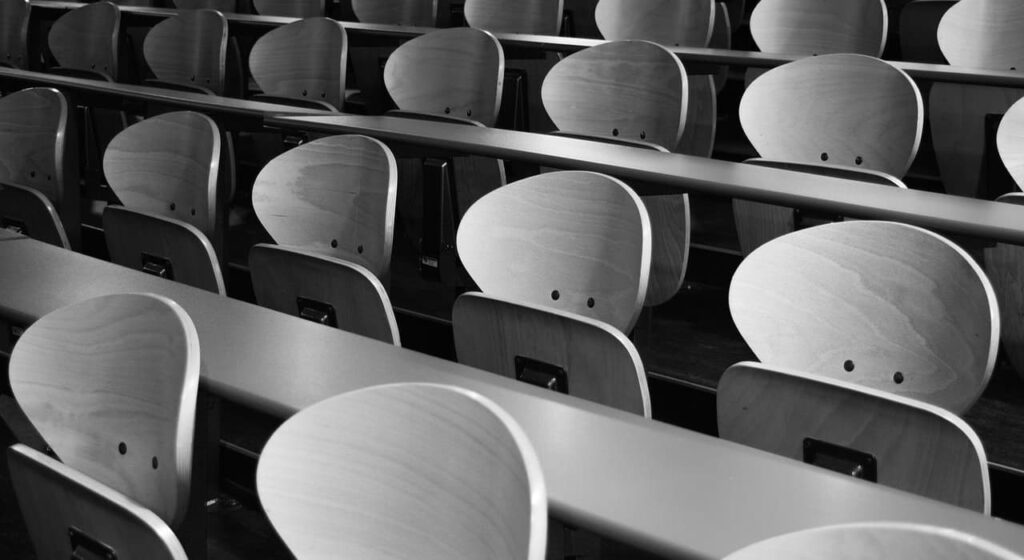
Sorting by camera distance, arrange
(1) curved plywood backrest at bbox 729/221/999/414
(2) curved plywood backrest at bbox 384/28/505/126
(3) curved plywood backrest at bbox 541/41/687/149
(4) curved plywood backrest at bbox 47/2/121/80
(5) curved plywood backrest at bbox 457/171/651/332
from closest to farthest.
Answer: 1. (1) curved plywood backrest at bbox 729/221/999/414
2. (5) curved plywood backrest at bbox 457/171/651/332
3. (3) curved plywood backrest at bbox 541/41/687/149
4. (2) curved plywood backrest at bbox 384/28/505/126
5. (4) curved plywood backrest at bbox 47/2/121/80

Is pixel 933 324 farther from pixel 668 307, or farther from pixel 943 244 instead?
pixel 668 307

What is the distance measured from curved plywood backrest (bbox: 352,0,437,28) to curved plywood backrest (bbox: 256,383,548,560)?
15.6ft

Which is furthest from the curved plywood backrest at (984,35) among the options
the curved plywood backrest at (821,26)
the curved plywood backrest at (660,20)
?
the curved plywood backrest at (660,20)

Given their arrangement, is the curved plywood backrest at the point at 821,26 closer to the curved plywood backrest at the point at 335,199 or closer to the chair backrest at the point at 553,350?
the curved plywood backrest at the point at 335,199

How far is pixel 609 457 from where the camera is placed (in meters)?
1.53

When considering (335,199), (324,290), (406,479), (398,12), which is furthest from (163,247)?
(398,12)

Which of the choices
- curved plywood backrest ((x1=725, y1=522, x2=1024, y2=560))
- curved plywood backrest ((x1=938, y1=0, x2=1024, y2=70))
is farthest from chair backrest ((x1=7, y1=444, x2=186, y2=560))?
curved plywood backrest ((x1=938, y1=0, x2=1024, y2=70))

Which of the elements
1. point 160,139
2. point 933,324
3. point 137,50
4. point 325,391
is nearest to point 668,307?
point 160,139

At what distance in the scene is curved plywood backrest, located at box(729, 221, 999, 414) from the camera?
2025 mm

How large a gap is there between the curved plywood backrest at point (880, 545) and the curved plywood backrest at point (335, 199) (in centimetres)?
191

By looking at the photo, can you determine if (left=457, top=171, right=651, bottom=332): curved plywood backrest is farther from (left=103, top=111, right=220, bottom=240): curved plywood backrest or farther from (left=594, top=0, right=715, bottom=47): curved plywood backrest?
(left=594, top=0, right=715, bottom=47): curved plywood backrest

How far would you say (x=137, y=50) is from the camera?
6.02 metres

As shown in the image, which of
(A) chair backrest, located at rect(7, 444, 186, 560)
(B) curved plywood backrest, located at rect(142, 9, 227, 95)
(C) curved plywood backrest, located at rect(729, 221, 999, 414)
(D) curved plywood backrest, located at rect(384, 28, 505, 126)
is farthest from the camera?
(B) curved plywood backrest, located at rect(142, 9, 227, 95)

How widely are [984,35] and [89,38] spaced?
149 inches
